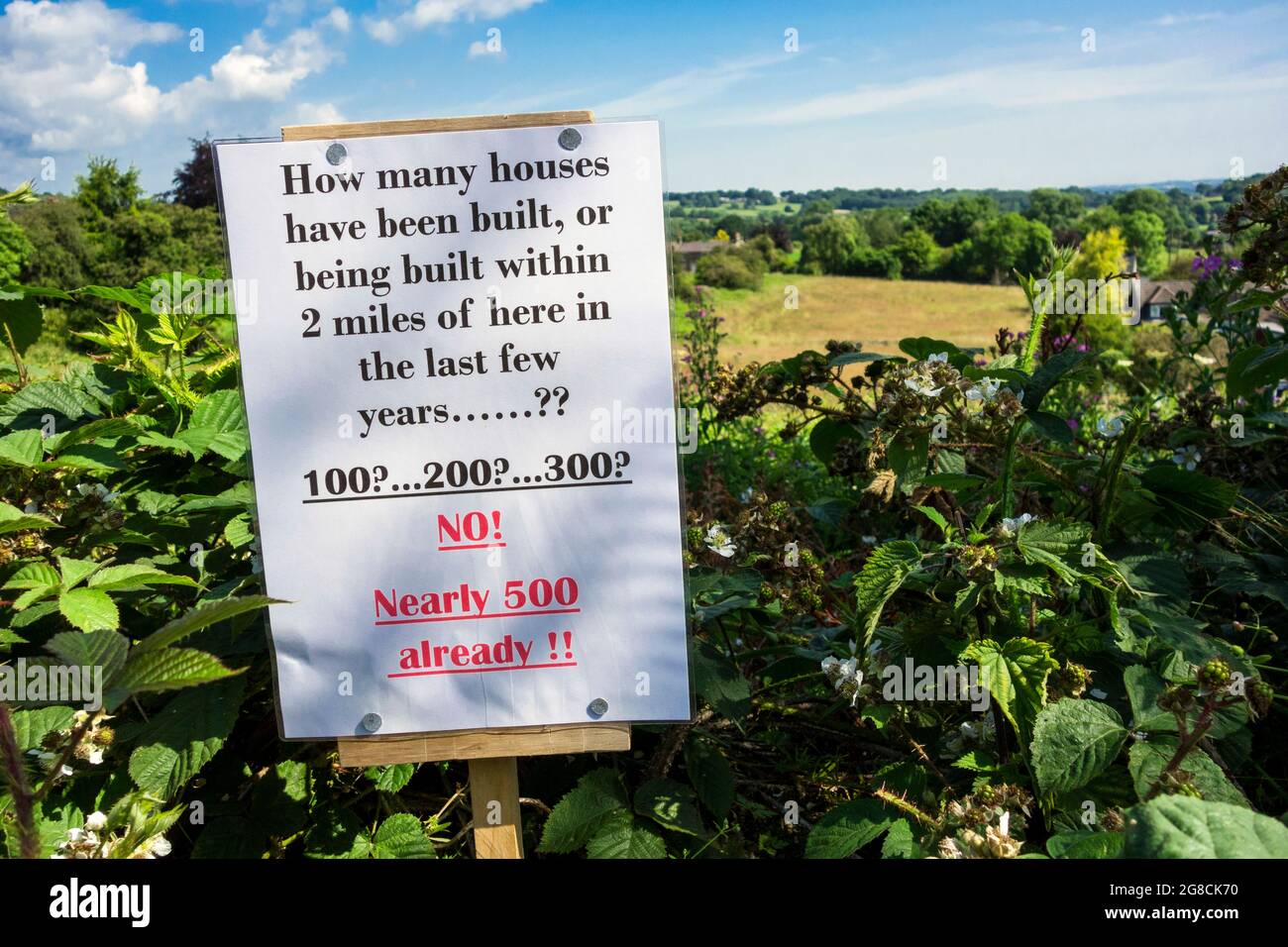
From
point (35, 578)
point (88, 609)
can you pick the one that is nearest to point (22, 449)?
point (35, 578)

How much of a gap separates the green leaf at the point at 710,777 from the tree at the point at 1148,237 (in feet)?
83.3

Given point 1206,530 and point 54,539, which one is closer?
point 54,539

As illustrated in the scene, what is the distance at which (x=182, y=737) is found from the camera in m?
1.51

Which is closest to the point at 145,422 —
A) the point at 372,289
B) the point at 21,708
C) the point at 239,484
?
the point at 239,484

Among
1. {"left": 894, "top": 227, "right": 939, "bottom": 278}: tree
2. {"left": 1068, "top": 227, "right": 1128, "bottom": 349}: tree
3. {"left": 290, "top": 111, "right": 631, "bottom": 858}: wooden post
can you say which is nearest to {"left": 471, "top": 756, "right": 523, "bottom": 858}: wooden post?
{"left": 290, "top": 111, "right": 631, "bottom": 858}: wooden post

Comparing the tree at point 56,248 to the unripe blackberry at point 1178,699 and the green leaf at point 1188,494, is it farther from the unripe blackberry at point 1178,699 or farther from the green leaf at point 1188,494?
the unripe blackberry at point 1178,699

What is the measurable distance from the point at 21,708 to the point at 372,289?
881 millimetres

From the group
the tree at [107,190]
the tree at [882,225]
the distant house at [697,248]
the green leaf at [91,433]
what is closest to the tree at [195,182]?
the tree at [107,190]

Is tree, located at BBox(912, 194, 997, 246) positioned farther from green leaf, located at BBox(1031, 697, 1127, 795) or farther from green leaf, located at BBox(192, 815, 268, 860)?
green leaf, located at BBox(192, 815, 268, 860)

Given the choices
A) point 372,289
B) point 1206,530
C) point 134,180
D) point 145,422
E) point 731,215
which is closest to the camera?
point 372,289

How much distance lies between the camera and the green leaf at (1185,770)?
4.54 ft

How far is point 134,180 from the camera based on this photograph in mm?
19703

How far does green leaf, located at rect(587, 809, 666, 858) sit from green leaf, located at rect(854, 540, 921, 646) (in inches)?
17.8

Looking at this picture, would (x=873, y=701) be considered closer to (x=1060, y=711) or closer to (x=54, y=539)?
(x=1060, y=711)
